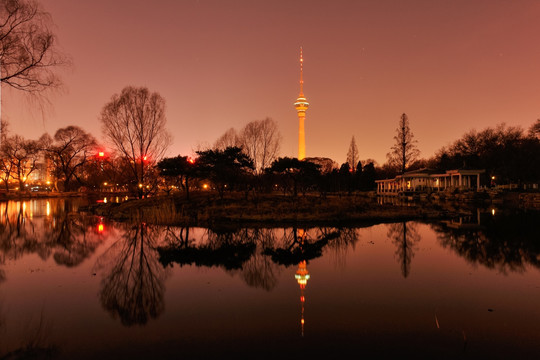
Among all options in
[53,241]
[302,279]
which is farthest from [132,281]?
[53,241]

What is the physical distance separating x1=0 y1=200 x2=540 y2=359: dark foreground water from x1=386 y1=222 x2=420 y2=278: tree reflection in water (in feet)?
0.44

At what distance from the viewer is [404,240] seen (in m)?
14.0

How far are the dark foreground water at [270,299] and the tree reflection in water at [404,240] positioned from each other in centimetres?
13

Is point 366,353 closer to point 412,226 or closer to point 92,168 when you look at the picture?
point 412,226

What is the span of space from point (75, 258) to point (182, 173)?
17.0 m

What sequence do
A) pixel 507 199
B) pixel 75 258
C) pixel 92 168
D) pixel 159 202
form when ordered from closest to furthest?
→ 1. pixel 75 258
2. pixel 159 202
3. pixel 507 199
4. pixel 92 168

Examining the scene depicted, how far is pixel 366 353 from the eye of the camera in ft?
14.9

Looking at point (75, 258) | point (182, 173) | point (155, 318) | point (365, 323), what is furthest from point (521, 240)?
point (182, 173)

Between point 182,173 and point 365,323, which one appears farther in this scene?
point 182,173

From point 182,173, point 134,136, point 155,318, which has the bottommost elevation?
point 155,318

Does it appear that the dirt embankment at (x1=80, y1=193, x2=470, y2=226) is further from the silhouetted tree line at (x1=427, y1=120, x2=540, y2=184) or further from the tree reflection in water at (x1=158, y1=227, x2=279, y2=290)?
the silhouetted tree line at (x1=427, y1=120, x2=540, y2=184)

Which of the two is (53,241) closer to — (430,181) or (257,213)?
(257,213)

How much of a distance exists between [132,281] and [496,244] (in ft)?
43.5

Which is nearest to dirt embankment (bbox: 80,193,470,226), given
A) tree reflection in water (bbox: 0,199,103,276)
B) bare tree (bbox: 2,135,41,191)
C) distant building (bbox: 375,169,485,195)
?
tree reflection in water (bbox: 0,199,103,276)
